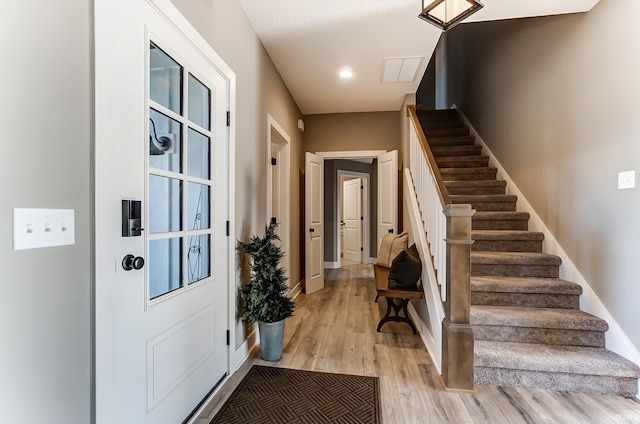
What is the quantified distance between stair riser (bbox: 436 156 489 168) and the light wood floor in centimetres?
220

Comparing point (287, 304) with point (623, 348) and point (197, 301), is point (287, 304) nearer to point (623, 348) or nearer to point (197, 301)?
point (197, 301)

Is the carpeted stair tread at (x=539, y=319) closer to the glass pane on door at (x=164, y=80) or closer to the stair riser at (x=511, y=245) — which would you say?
the stair riser at (x=511, y=245)

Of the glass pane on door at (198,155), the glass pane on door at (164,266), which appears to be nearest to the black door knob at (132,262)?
the glass pane on door at (164,266)

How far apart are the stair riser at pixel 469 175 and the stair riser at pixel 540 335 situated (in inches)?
81.6

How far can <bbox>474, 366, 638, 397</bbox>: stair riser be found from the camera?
185 cm

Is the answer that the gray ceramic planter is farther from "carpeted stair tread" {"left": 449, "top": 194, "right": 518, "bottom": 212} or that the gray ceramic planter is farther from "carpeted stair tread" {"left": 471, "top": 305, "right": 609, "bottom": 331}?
"carpeted stair tread" {"left": 449, "top": 194, "right": 518, "bottom": 212}

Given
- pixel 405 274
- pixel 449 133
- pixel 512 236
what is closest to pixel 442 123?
pixel 449 133

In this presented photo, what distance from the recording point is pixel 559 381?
1913 mm

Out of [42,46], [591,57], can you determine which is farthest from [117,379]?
[591,57]

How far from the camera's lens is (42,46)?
2.85 ft

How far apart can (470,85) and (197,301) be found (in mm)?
4974

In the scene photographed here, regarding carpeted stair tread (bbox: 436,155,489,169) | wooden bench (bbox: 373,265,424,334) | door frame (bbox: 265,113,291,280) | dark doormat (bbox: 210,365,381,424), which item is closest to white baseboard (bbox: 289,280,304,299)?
door frame (bbox: 265,113,291,280)

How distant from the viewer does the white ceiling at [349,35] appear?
87.4 inches

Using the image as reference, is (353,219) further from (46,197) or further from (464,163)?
(46,197)
